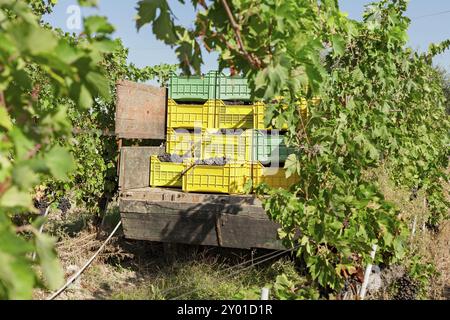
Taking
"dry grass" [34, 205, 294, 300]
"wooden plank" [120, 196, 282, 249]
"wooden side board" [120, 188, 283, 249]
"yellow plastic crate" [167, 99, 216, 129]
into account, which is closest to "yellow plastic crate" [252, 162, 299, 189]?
"wooden side board" [120, 188, 283, 249]

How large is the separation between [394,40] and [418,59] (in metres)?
1.79

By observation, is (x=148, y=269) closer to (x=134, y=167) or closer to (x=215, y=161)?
(x=134, y=167)

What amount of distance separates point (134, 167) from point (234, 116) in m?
1.46

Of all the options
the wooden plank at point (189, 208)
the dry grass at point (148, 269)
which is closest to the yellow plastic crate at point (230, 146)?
the wooden plank at point (189, 208)

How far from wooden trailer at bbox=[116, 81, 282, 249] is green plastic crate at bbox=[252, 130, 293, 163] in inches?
35.8

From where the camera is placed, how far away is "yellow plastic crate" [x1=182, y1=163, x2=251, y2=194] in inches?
237

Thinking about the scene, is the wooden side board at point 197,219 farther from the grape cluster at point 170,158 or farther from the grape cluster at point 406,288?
the grape cluster at point 406,288

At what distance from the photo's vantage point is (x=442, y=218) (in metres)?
7.50

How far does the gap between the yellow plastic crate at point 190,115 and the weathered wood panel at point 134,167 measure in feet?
1.69

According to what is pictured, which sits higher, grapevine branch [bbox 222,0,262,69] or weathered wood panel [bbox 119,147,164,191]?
grapevine branch [bbox 222,0,262,69]

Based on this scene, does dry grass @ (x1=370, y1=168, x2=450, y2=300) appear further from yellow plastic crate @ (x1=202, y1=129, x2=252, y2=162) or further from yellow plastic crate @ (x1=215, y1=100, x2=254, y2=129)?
yellow plastic crate @ (x1=215, y1=100, x2=254, y2=129)

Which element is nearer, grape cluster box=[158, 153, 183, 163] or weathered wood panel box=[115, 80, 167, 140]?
weathered wood panel box=[115, 80, 167, 140]

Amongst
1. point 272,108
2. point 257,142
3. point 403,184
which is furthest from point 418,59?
point 272,108

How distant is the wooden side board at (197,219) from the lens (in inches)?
213
